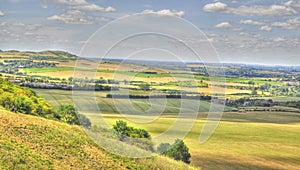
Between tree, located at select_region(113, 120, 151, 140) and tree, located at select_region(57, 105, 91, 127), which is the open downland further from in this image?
tree, located at select_region(57, 105, 91, 127)

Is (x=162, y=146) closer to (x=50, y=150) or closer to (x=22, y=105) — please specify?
(x=50, y=150)

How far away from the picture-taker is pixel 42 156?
32.1 meters

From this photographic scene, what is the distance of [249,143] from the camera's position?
91188mm

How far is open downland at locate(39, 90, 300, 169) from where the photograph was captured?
214ft

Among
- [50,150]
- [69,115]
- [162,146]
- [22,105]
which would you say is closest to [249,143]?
[69,115]

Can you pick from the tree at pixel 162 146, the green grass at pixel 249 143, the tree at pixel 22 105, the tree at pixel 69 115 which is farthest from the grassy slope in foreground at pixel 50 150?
the tree at pixel 69 115

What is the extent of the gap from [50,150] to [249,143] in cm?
6876

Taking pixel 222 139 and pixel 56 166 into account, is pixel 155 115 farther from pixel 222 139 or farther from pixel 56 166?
pixel 222 139

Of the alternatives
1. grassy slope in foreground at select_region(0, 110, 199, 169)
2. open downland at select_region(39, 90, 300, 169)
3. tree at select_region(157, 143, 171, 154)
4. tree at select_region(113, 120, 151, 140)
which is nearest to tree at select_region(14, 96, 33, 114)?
grassy slope in foreground at select_region(0, 110, 199, 169)

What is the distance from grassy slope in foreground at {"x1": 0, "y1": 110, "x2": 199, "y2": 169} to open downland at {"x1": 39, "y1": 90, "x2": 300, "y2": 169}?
4.81m

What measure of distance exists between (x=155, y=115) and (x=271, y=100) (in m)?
164

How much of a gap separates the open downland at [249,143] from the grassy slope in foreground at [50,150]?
4.81 m

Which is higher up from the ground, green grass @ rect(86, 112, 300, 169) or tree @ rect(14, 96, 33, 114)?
tree @ rect(14, 96, 33, 114)

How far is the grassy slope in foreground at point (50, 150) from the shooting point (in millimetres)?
29938
